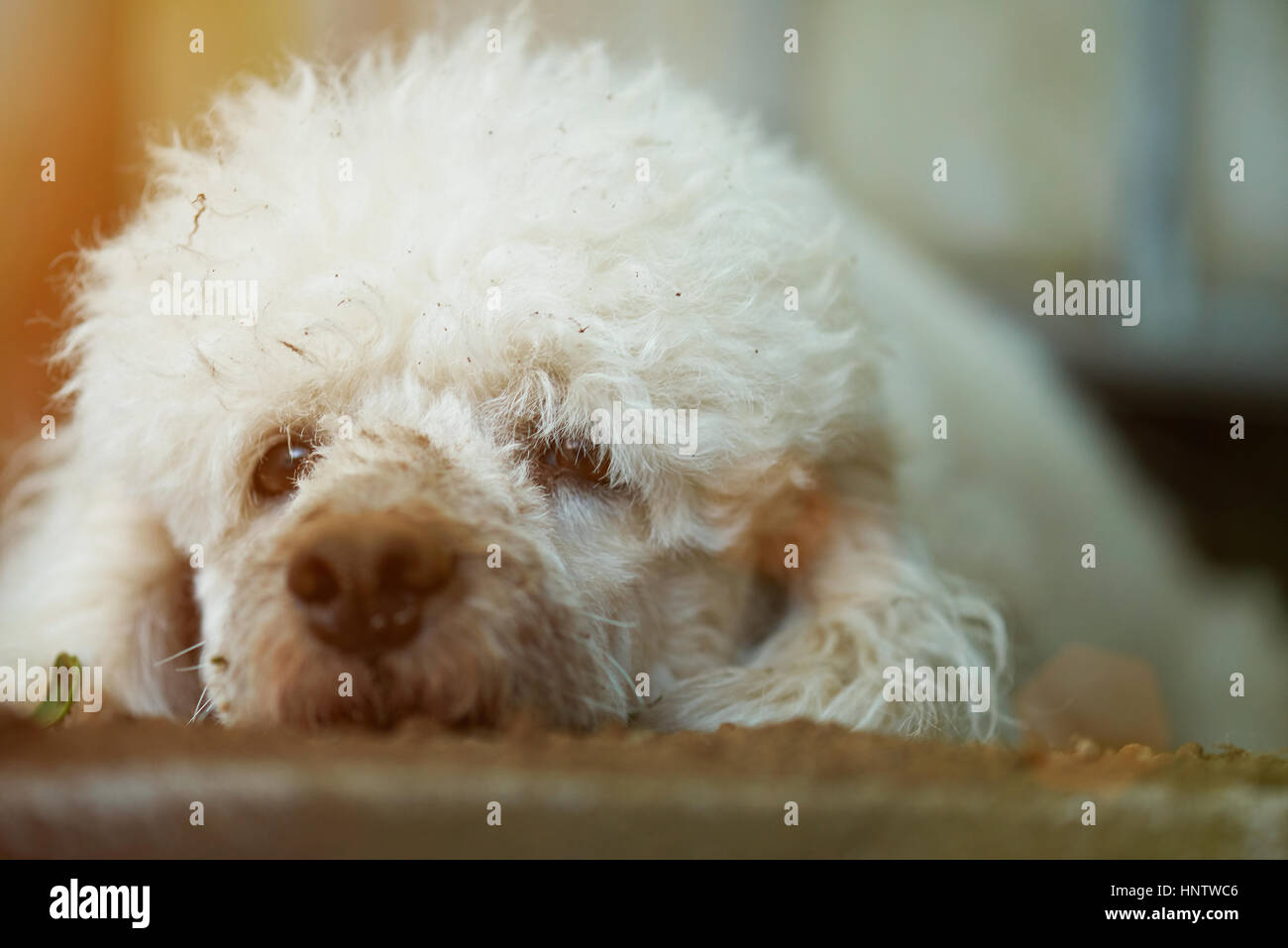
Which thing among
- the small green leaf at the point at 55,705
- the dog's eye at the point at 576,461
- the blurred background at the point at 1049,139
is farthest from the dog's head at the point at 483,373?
the blurred background at the point at 1049,139

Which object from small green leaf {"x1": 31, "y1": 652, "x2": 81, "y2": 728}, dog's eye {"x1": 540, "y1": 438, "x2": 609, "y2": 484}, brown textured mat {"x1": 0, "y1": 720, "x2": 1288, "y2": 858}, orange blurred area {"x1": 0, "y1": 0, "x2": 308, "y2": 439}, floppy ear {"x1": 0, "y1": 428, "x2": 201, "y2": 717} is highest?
orange blurred area {"x1": 0, "y1": 0, "x2": 308, "y2": 439}

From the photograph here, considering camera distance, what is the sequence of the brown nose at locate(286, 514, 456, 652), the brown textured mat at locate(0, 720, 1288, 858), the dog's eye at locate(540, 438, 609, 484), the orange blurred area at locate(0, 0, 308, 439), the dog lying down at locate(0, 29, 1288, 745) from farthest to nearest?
1. the orange blurred area at locate(0, 0, 308, 439)
2. the dog's eye at locate(540, 438, 609, 484)
3. the dog lying down at locate(0, 29, 1288, 745)
4. the brown nose at locate(286, 514, 456, 652)
5. the brown textured mat at locate(0, 720, 1288, 858)

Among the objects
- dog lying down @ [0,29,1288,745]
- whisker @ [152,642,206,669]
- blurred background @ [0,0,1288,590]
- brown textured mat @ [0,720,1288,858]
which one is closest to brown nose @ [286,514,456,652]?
dog lying down @ [0,29,1288,745]

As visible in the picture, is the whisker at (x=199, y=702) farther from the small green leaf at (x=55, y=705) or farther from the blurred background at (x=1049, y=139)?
the blurred background at (x=1049, y=139)

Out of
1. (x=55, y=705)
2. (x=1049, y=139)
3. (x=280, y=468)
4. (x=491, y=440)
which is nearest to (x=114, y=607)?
(x=55, y=705)

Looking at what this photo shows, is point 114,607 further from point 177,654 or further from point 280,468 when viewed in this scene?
point 280,468

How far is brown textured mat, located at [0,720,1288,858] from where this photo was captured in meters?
0.95

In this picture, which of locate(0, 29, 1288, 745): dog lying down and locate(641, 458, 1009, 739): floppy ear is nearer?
locate(0, 29, 1288, 745): dog lying down

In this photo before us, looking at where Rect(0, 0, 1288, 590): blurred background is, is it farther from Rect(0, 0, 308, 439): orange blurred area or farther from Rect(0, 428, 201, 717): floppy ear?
Rect(0, 428, 201, 717): floppy ear

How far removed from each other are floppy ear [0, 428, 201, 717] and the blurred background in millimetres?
424

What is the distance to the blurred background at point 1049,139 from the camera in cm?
220

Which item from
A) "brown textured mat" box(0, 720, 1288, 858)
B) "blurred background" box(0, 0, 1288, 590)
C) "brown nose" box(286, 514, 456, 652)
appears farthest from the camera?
"blurred background" box(0, 0, 1288, 590)

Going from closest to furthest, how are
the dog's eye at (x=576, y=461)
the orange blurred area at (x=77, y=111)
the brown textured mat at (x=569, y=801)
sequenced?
the brown textured mat at (x=569, y=801) < the dog's eye at (x=576, y=461) < the orange blurred area at (x=77, y=111)

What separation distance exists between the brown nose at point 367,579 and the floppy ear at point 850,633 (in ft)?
1.50
